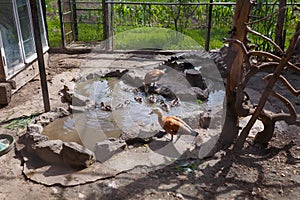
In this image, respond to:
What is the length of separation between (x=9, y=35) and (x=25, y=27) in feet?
2.87

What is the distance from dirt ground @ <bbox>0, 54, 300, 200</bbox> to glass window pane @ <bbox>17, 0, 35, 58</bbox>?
319 cm

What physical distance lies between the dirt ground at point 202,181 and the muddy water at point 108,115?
76cm

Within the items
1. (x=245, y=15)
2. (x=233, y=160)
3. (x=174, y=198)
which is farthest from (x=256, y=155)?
(x=245, y=15)

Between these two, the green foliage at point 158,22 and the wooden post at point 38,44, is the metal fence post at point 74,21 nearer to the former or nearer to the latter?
the green foliage at point 158,22

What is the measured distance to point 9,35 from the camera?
5637mm

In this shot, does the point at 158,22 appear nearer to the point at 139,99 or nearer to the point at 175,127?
the point at 139,99

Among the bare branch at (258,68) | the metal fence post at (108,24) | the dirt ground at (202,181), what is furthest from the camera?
the metal fence post at (108,24)

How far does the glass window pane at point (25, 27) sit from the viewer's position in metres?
6.24

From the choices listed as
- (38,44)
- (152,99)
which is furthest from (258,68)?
(38,44)

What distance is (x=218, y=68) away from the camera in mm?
6875

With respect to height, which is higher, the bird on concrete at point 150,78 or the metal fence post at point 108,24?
the metal fence post at point 108,24

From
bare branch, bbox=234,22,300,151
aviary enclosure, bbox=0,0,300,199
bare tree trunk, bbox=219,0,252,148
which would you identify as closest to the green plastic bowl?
aviary enclosure, bbox=0,0,300,199

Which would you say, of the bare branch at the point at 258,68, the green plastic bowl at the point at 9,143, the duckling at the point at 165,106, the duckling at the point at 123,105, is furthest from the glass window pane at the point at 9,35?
the bare branch at the point at 258,68

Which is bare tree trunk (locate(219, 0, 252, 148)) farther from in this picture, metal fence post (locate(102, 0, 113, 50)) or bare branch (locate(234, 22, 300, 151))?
metal fence post (locate(102, 0, 113, 50))
